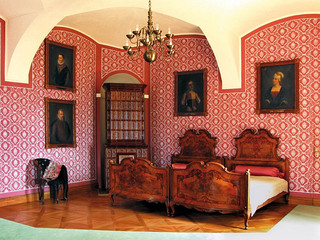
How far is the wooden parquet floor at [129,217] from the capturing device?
5852 mm

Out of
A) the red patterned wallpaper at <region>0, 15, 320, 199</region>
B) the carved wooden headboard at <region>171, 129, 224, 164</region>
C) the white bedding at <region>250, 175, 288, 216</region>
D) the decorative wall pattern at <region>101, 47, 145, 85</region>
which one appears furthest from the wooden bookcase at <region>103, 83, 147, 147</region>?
the white bedding at <region>250, 175, 288, 216</region>

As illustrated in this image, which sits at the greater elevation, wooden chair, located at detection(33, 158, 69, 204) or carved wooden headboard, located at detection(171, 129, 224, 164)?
carved wooden headboard, located at detection(171, 129, 224, 164)

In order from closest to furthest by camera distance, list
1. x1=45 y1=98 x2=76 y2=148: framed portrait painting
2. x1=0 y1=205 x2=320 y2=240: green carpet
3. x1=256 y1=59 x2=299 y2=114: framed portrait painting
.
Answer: x1=0 y1=205 x2=320 y2=240: green carpet
x1=256 y1=59 x2=299 y2=114: framed portrait painting
x1=45 y1=98 x2=76 y2=148: framed portrait painting

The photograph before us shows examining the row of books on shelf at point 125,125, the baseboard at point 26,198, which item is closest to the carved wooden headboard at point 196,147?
the row of books on shelf at point 125,125

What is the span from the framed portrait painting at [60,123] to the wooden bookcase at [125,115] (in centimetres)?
98

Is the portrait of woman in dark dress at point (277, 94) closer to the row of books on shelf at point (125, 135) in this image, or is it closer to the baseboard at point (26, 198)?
the row of books on shelf at point (125, 135)

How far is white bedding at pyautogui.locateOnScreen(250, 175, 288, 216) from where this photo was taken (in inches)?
236

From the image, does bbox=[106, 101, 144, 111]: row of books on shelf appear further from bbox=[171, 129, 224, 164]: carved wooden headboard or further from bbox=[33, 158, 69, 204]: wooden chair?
bbox=[33, 158, 69, 204]: wooden chair

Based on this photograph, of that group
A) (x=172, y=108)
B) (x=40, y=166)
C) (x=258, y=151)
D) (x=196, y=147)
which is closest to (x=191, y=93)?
(x=172, y=108)

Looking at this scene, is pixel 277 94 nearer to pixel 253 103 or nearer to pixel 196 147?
pixel 253 103

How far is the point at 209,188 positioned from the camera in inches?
238

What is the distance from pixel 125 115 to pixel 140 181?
305 centimetres

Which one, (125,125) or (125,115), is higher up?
(125,115)

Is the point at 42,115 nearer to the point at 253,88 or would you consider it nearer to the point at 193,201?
the point at 193,201
